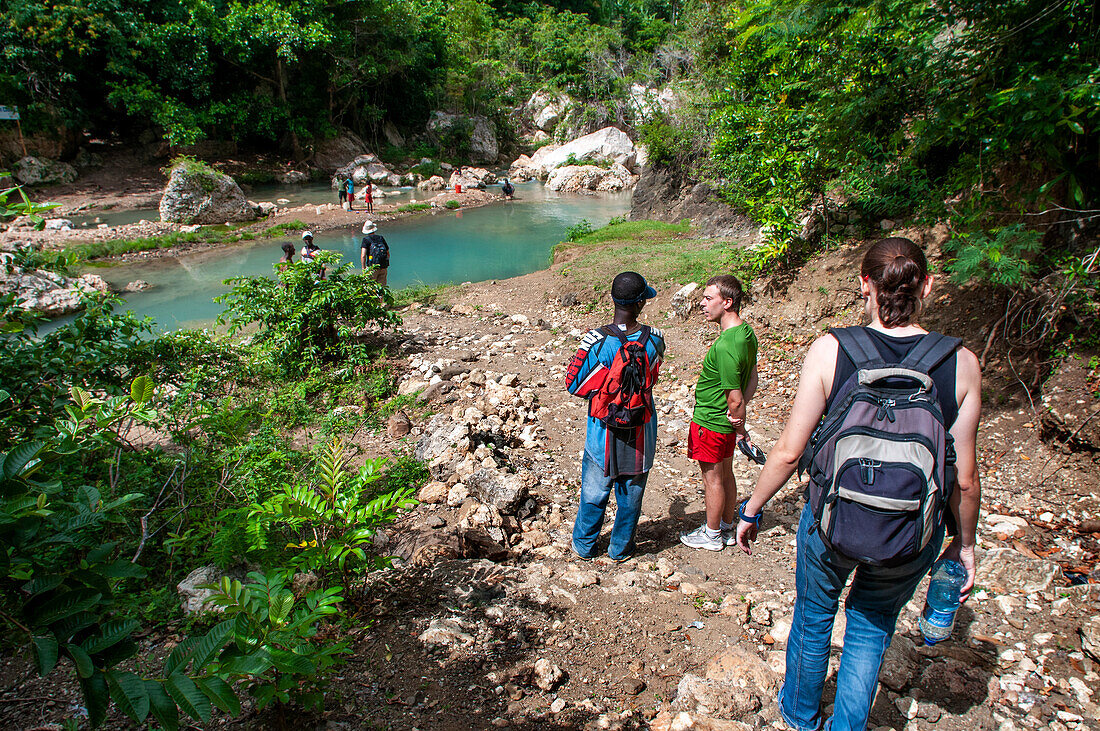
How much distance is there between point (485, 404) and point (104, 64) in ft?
76.3

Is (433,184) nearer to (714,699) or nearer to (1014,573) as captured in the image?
(1014,573)

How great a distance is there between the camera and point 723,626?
8.92 ft

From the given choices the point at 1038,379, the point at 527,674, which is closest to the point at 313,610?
the point at 527,674

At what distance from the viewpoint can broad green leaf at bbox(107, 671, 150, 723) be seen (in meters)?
1.20

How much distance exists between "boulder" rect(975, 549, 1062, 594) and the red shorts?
1.32 meters

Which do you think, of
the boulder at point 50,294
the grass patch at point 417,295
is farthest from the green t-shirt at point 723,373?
the boulder at point 50,294

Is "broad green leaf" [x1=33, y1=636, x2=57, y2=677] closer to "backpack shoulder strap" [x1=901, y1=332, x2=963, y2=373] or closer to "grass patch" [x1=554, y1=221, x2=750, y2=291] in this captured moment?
"backpack shoulder strap" [x1=901, y1=332, x2=963, y2=373]

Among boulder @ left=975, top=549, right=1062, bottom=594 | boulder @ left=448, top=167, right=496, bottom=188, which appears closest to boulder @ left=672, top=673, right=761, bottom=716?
boulder @ left=975, top=549, right=1062, bottom=594

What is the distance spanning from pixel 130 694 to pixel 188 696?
109 mm

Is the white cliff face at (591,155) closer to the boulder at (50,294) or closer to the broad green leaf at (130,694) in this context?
the boulder at (50,294)

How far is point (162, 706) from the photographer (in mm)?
1245

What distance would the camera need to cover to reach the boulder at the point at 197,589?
2.81 meters

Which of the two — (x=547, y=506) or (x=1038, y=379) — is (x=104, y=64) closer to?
(x=547, y=506)

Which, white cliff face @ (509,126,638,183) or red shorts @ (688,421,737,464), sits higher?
white cliff face @ (509,126,638,183)
